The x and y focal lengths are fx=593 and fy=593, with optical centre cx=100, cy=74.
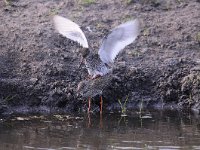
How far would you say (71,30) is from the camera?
909 centimetres

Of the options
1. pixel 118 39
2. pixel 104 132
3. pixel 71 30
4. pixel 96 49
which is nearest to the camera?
pixel 104 132

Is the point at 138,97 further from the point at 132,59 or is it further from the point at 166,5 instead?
the point at 166,5

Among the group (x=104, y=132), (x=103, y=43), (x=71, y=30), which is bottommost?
(x=104, y=132)

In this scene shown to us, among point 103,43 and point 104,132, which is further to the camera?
point 103,43

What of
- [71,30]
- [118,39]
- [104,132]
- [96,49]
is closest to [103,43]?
[118,39]

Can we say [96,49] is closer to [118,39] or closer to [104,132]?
[118,39]

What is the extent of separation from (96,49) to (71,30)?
1.06 meters

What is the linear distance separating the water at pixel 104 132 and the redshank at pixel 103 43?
75 cm

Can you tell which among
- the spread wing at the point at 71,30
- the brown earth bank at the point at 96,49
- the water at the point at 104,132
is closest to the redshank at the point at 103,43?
the spread wing at the point at 71,30

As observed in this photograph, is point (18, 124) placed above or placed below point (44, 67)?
below

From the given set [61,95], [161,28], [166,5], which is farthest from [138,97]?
[166,5]

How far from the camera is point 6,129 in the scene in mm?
8086

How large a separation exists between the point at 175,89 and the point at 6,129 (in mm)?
2904

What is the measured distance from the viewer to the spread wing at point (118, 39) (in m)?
8.84
